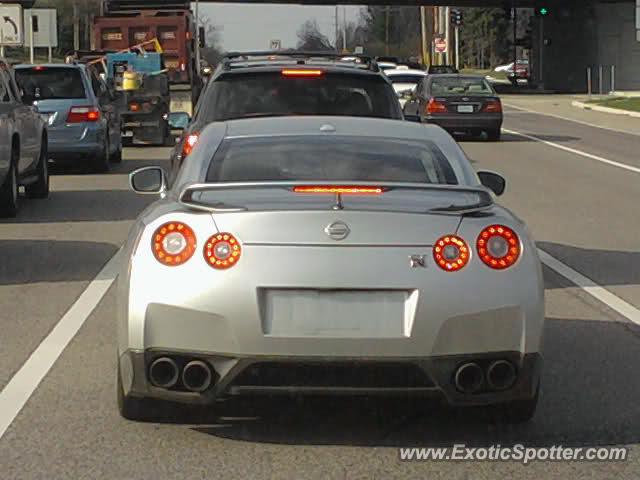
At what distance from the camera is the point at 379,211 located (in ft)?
20.3

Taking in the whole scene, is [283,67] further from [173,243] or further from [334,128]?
[173,243]

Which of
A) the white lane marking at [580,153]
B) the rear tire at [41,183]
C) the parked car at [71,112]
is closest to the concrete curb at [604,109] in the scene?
the white lane marking at [580,153]

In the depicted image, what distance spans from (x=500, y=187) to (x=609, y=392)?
1.85 meters

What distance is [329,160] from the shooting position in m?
7.28

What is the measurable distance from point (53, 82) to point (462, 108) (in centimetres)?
1141

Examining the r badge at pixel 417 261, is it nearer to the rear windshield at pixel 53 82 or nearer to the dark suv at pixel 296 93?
the dark suv at pixel 296 93

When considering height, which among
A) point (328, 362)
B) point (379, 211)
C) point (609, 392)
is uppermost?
point (379, 211)

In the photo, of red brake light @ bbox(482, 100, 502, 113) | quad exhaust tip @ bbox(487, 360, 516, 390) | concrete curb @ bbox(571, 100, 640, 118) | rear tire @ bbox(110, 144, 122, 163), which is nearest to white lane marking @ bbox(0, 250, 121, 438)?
quad exhaust tip @ bbox(487, 360, 516, 390)

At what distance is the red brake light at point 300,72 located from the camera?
12.2 meters

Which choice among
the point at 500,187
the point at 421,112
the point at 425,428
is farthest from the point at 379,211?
the point at 421,112

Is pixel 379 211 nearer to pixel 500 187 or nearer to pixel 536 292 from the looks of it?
pixel 536 292

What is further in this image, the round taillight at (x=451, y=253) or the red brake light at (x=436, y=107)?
the red brake light at (x=436, y=107)

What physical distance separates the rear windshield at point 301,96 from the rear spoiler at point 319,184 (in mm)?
5366

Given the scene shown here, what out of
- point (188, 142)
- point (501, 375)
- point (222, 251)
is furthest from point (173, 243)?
point (188, 142)
